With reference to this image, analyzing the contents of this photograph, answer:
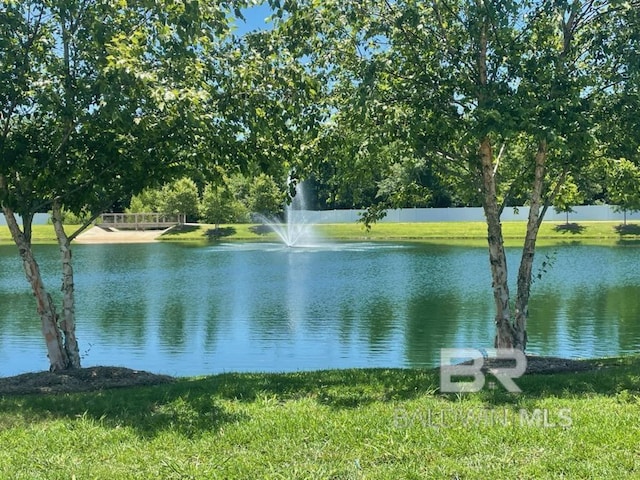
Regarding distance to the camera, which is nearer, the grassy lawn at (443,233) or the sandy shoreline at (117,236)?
the grassy lawn at (443,233)

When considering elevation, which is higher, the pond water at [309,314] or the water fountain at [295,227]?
the water fountain at [295,227]

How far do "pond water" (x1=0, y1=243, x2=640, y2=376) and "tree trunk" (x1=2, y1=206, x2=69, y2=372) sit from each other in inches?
125

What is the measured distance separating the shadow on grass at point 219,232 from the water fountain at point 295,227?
3.19 meters

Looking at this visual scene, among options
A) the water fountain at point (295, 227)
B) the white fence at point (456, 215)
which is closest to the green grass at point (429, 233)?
the water fountain at point (295, 227)

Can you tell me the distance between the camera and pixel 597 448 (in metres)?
4.26

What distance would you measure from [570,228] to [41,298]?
48.4 m

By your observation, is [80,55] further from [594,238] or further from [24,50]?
[594,238]

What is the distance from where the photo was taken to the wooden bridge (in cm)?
6156

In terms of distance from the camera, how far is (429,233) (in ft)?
176

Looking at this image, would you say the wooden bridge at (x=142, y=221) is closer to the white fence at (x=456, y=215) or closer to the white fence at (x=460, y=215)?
the white fence at (x=456, y=215)

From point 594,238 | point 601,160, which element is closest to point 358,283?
point 601,160

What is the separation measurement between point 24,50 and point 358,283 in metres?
16.9

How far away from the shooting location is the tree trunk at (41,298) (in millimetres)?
7352

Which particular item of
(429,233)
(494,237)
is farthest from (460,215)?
(494,237)
